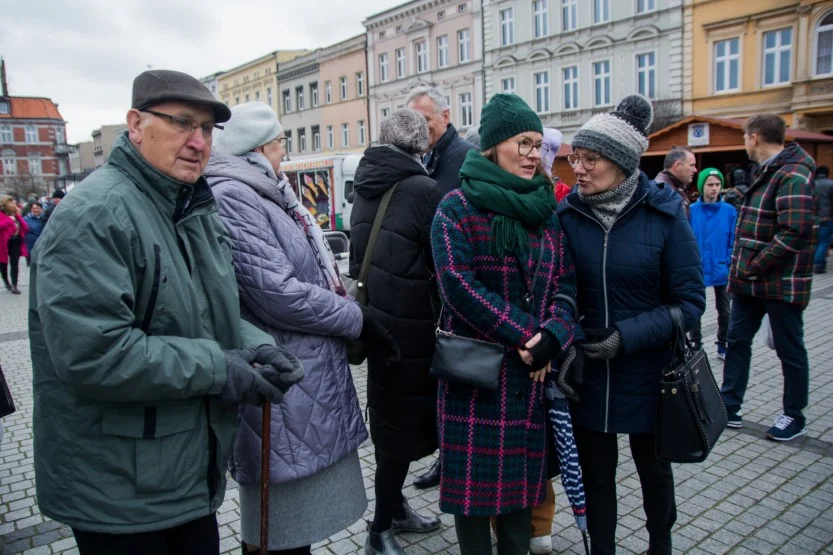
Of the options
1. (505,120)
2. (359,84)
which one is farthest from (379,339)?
(359,84)

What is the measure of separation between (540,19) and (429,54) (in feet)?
25.7

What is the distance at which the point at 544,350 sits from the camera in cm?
240

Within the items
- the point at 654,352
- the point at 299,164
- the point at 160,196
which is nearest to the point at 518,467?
the point at 654,352

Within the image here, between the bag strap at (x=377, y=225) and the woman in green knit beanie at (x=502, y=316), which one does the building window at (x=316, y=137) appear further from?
the woman in green knit beanie at (x=502, y=316)

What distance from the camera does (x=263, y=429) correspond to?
85.6 inches

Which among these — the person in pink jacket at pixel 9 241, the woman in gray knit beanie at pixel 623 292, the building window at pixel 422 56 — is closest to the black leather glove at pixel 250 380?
the woman in gray knit beanie at pixel 623 292

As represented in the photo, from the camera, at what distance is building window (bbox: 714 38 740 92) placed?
2236 cm

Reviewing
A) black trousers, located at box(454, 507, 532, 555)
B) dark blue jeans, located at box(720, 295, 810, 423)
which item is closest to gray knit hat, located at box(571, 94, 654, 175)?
black trousers, located at box(454, 507, 532, 555)

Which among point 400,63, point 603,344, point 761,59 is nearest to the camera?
point 603,344

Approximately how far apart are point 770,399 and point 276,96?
4588 cm

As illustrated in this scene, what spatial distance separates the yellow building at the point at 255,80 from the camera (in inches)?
1847

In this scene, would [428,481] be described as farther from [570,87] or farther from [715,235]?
[570,87]

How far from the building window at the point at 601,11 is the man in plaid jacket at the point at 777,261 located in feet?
79.2

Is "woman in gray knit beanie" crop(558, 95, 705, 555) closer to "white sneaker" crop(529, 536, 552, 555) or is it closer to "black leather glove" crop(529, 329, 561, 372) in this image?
"black leather glove" crop(529, 329, 561, 372)
